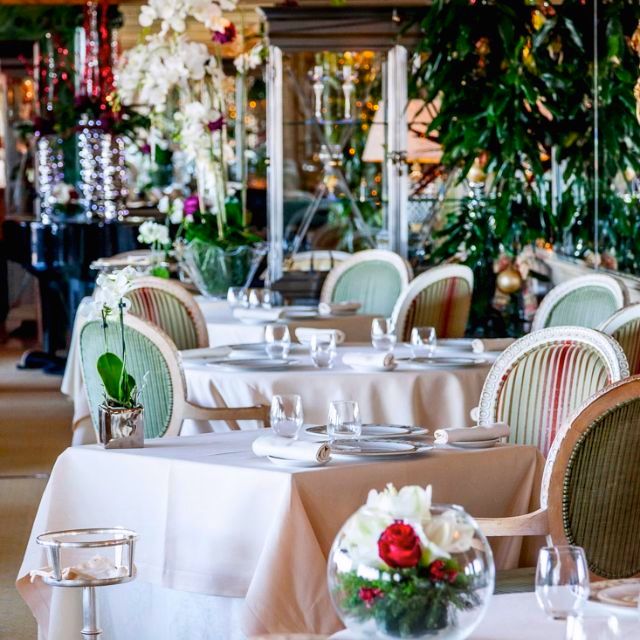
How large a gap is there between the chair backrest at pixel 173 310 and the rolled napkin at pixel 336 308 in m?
1.06

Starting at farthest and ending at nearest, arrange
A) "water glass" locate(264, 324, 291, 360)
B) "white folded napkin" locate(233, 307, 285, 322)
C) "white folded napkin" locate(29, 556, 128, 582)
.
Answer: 1. "white folded napkin" locate(233, 307, 285, 322)
2. "water glass" locate(264, 324, 291, 360)
3. "white folded napkin" locate(29, 556, 128, 582)

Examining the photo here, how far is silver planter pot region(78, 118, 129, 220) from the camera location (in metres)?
10.4

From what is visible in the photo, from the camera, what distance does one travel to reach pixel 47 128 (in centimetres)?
1095

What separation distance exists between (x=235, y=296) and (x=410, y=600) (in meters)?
4.92

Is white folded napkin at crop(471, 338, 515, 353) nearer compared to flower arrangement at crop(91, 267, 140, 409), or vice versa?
flower arrangement at crop(91, 267, 140, 409)

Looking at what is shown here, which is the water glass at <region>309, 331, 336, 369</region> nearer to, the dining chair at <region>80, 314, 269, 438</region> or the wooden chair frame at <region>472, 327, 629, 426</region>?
the dining chair at <region>80, 314, 269, 438</region>

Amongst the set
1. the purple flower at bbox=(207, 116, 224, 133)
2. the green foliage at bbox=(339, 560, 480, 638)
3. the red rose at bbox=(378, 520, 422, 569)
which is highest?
the purple flower at bbox=(207, 116, 224, 133)

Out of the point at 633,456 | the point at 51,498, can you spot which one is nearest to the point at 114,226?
the point at 51,498

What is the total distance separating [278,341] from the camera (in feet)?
16.2

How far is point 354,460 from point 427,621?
1428mm

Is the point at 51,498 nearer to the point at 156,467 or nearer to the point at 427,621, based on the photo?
the point at 156,467

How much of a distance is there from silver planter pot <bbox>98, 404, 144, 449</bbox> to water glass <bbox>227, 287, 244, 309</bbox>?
3.21m

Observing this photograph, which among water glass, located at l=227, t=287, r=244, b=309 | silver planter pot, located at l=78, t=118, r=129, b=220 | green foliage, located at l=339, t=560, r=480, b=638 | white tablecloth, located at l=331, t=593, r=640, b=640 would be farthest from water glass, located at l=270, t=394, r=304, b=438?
silver planter pot, located at l=78, t=118, r=129, b=220

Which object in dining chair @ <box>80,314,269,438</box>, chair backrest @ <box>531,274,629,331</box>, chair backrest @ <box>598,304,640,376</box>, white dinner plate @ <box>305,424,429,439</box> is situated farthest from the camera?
chair backrest @ <box>531,274,629,331</box>
